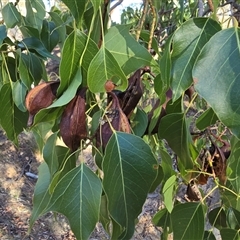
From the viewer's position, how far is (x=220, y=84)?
0.36m

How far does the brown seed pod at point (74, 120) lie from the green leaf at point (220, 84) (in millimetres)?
132

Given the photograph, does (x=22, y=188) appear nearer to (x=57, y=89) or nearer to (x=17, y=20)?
(x=17, y=20)

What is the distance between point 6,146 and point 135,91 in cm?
239

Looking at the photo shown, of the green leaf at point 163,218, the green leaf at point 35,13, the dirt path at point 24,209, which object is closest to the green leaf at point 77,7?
the green leaf at point 163,218

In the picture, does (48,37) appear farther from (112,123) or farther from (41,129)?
(112,123)

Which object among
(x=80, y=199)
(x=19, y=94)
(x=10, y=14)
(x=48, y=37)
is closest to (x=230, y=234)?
(x=80, y=199)

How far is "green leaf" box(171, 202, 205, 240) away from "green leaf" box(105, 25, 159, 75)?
9.6 inches

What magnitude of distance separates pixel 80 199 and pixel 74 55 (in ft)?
0.52

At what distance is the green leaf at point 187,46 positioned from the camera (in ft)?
1.36

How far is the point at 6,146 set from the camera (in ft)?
8.97

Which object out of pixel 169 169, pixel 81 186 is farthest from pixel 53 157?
pixel 169 169

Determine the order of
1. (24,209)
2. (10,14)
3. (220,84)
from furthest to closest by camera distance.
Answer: (24,209), (10,14), (220,84)

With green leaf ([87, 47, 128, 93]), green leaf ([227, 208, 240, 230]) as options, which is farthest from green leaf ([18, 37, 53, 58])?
green leaf ([227, 208, 240, 230])

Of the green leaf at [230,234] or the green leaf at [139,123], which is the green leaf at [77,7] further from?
the green leaf at [230,234]
